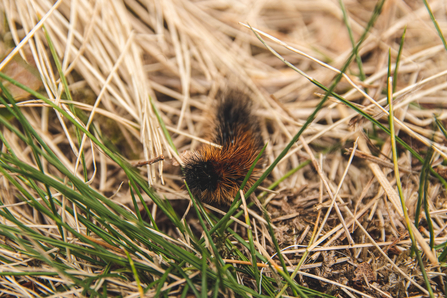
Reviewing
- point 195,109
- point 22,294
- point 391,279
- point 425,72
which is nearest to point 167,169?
point 195,109

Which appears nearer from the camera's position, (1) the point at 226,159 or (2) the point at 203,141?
(1) the point at 226,159

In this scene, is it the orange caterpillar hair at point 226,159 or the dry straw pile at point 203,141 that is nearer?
the dry straw pile at point 203,141

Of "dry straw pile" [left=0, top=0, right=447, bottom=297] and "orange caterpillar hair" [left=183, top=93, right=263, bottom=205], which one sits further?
"orange caterpillar hair" [left=183, top=93, right=263, bottom=205]
